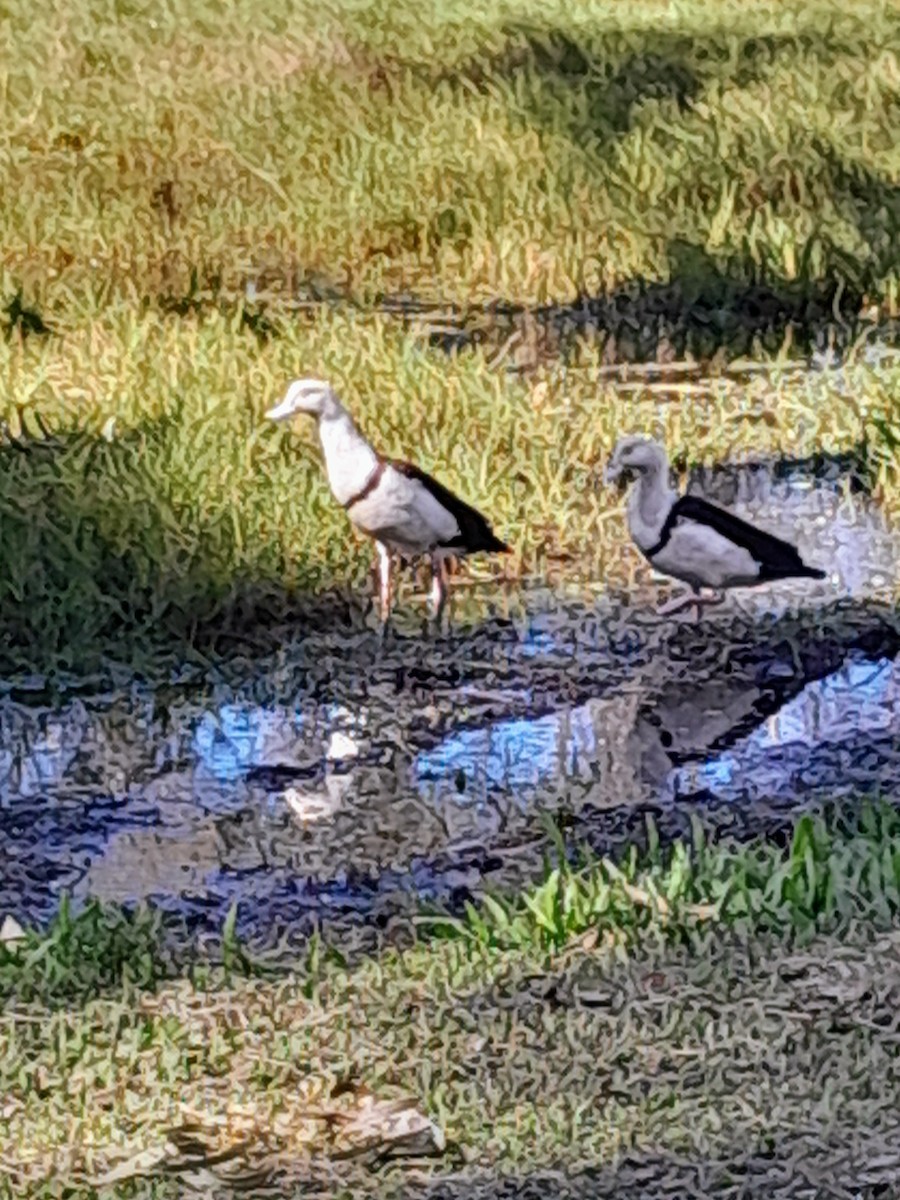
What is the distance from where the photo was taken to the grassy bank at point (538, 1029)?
403cm

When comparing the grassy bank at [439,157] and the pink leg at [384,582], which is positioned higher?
the grassy bank at [439,157]

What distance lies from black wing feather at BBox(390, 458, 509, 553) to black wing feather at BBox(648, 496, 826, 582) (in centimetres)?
45

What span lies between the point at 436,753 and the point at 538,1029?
6.46 feet

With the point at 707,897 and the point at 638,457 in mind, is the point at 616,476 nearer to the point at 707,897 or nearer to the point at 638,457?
the point at 638,457

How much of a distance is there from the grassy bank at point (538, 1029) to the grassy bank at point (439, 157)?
610 cm

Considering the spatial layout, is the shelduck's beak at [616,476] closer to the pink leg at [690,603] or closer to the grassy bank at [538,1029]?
the pink leg at [690,603]

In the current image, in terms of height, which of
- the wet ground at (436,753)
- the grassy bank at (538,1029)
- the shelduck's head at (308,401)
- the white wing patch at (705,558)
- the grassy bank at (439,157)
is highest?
the grassy bank at (439,157)

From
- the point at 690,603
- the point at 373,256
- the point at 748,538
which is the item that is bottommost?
the point at 690,603

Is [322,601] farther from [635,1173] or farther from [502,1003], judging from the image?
[635,1173]

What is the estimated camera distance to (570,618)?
24.1ft

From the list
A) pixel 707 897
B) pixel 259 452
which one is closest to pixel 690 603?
pixel 259 452

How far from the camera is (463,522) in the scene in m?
7.18

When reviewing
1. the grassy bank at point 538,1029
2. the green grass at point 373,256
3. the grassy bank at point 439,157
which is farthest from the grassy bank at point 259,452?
the grassy bank at point 538,1029

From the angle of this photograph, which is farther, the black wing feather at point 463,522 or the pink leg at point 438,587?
the pink leg at point 438,587
